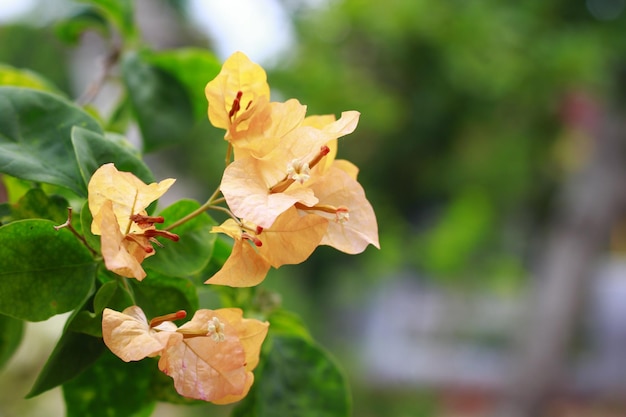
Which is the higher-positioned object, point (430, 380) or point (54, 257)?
point (430, 380)

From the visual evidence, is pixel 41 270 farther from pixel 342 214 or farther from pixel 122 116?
pixel 122 116

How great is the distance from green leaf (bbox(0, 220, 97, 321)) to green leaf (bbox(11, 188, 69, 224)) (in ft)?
0.10

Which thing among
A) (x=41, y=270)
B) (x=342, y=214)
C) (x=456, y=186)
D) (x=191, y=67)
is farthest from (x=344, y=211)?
(x=456, y=186)

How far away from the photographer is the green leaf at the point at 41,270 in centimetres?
25

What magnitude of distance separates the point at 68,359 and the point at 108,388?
5 centimetres

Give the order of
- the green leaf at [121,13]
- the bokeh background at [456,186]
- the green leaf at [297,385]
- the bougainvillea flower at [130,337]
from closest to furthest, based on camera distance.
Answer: the bougainvillea flower at [130,337], the green leaf at [297,385], the green leaf at [121,13], the bokeh background at [456,186]

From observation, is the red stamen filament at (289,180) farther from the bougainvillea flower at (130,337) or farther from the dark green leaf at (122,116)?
the dark green leaf at (122,116)

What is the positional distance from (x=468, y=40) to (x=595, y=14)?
56cm

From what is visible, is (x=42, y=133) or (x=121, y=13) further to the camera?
(x=121, y=13)

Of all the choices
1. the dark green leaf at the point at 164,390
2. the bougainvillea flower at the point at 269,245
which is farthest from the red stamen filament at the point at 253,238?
the dark green leaf at the point at 164,390

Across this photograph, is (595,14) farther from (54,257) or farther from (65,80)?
(65,80)

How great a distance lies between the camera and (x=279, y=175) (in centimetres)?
25

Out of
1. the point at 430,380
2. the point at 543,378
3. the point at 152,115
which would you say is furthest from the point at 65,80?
the point at 152,115

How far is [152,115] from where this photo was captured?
0.42 m
